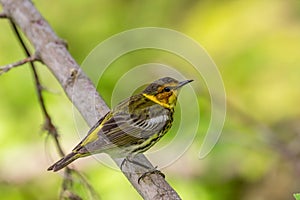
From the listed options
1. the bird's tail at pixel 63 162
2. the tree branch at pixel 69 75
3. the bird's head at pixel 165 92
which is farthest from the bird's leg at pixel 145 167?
the bird's head at pixel 165 92

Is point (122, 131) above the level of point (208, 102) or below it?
below

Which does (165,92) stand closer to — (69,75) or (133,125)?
(133,125)

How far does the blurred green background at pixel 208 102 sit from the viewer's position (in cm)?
390

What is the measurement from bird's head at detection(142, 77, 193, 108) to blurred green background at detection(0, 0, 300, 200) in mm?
583

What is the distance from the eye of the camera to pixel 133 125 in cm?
278

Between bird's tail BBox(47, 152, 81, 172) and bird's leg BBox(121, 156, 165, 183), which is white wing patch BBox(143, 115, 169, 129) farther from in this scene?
bird's tail BBox(47, 152, 81, 172)

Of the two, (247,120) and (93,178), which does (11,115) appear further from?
(247,120)

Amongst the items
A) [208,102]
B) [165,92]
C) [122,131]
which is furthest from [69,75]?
[208,102]

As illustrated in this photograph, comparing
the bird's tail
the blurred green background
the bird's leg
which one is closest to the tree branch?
the bird's leg

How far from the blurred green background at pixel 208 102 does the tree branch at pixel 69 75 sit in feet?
1.94

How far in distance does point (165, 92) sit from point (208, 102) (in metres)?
1.24

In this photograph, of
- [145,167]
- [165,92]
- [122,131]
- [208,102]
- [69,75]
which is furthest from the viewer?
[208,102]

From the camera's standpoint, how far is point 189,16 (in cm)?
517

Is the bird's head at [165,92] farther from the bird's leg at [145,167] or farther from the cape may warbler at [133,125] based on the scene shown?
the bird's leg at [145,167]
